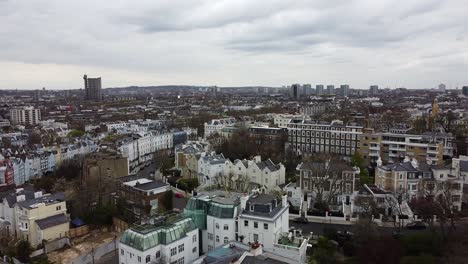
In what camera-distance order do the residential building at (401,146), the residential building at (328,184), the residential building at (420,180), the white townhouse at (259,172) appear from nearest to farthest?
the residential building at (420,180) → the residential building at (328,184) → the white townhouse at (259,172) → the residential building at (401,146)

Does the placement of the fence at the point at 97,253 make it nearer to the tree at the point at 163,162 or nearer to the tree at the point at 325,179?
the tree at the point at 325,179

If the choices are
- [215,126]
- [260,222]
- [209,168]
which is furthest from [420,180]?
[215,126]

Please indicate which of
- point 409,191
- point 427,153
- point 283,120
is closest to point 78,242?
point 409,191

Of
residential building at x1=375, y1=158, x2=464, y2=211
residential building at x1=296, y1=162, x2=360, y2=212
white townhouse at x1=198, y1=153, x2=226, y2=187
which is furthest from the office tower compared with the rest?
residential building at x1=375, y1=158, x2=464, y2=211

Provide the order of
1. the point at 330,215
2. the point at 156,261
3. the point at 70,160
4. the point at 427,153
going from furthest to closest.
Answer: the point at 70,160 < the point at 427,153 < the point at 330,215 < the point at 156,261

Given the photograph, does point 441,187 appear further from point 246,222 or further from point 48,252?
point 48,252

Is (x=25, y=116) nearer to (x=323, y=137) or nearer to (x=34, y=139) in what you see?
(x=34, y=139)

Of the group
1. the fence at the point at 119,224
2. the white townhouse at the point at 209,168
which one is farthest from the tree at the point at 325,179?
the fence at the point at 119,224

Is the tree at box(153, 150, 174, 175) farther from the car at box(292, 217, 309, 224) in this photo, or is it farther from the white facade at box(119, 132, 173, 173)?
the car at box(292, 217, 309, 224)
